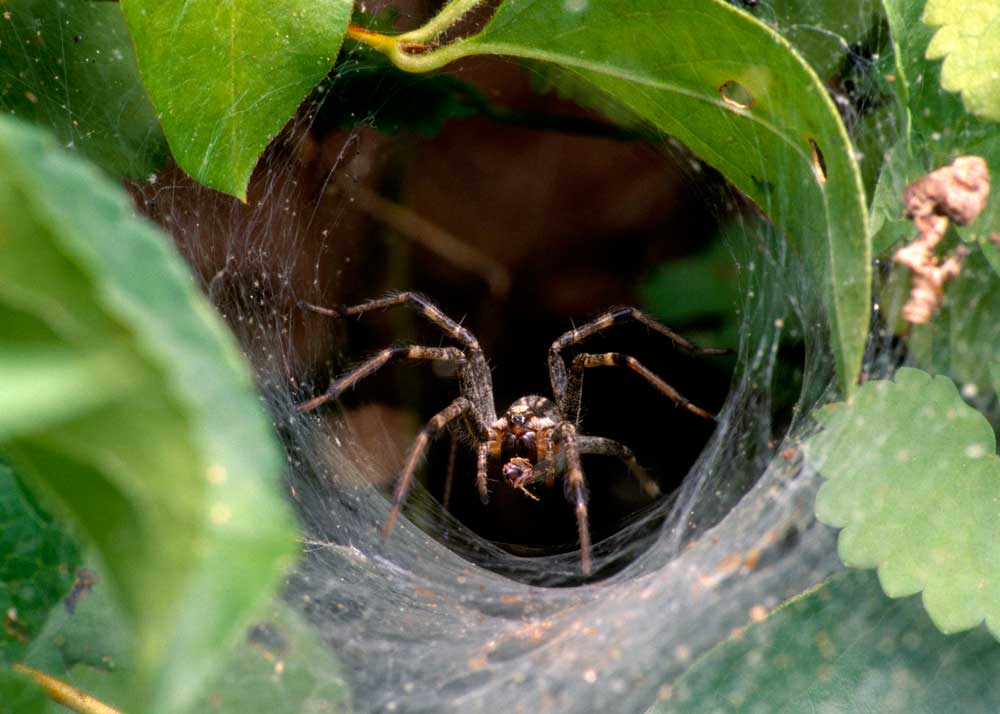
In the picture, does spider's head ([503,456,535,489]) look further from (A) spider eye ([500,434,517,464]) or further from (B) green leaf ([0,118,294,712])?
(B) green leaf ([0,118,294,712])

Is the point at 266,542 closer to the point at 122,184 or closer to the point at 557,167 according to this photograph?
the point at 122,184

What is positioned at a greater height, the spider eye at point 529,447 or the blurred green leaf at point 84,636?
the spider eye at point 529,447

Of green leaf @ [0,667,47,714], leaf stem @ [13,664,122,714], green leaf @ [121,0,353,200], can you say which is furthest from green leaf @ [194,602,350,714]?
green leaf @ [121,0,353,200]

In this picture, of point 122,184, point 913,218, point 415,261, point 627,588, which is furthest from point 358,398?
point 913,218

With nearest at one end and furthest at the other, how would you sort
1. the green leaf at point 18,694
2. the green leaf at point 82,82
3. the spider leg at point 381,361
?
the green leaf at point 18,694 → the green leaf at point 82,82 → the spider leg at point 381,361

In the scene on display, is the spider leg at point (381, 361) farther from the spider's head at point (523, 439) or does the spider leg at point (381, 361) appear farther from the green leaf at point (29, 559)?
the green leaf at point (29, 559)

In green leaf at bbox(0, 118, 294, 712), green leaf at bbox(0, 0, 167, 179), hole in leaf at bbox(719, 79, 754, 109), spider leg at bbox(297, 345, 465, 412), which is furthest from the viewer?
spider leg at bbox(297, 345, 465, 412)

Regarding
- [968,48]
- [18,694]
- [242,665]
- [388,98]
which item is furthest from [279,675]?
[968,48]

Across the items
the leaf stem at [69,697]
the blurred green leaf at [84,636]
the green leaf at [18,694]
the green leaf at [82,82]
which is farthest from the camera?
the green leaf at [82,82]

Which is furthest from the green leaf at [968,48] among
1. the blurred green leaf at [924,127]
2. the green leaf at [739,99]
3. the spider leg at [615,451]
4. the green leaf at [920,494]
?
the spider leg at [615,451]
